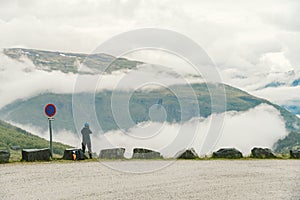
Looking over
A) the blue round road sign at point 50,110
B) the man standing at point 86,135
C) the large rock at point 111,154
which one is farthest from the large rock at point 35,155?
the man standing at point 86,135

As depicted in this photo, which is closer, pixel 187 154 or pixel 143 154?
Result: pixel 143 154

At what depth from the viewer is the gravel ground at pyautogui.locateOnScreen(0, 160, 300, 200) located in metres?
14.9

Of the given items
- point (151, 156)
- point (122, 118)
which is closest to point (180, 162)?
point (151, 156)

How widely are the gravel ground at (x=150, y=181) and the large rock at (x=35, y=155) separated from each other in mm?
1344

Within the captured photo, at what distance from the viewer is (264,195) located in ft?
49.6

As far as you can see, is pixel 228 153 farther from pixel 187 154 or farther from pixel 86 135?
pixel 86 135

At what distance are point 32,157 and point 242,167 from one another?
11.7 metres

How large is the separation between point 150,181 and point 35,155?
31.2ft

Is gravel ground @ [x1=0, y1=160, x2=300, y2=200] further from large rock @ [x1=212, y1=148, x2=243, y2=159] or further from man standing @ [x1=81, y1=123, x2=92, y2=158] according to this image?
man standing @ [x1=81, y1=123, x2=92, y2=158]

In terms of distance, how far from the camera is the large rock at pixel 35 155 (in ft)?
80.4

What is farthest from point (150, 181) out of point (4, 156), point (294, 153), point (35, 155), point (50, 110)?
point (294, 153)

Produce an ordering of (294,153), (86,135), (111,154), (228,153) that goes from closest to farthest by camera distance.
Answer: (111,154), (228,153), (86,135), (294,153)

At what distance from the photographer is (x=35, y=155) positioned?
24.8 meters

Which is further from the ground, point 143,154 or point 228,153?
point 143,154
